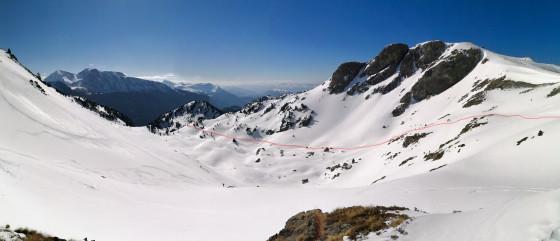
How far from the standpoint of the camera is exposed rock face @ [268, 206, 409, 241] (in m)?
14.9

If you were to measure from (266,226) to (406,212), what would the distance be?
12751 mm

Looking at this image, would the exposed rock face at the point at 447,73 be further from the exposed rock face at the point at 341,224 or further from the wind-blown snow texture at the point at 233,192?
the exposed rock face at the point at 341,224

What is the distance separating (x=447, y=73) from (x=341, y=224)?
557 feet

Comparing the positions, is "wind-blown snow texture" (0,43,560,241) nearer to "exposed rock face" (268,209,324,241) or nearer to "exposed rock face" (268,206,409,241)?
"exposed rock face" (268,206,409,241)

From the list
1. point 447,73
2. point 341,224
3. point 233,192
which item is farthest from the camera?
point 447,73

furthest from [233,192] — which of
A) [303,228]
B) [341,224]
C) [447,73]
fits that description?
[447,73]

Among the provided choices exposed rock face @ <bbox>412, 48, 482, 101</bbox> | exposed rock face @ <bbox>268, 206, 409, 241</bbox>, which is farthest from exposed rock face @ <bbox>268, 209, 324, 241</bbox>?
exposed rock face @ <bbox>412, 48, 482, 101</bbox>

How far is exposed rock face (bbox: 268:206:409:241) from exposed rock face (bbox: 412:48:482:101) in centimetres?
→ 16251

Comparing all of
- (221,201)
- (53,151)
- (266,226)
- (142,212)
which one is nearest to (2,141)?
(53,151)

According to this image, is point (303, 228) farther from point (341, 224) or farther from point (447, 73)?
point (447, 73)

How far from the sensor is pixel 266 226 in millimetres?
26422

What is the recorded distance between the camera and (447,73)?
164 meters

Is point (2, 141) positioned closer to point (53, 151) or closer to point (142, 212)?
point (53, 151)

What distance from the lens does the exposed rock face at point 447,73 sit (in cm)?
15962
